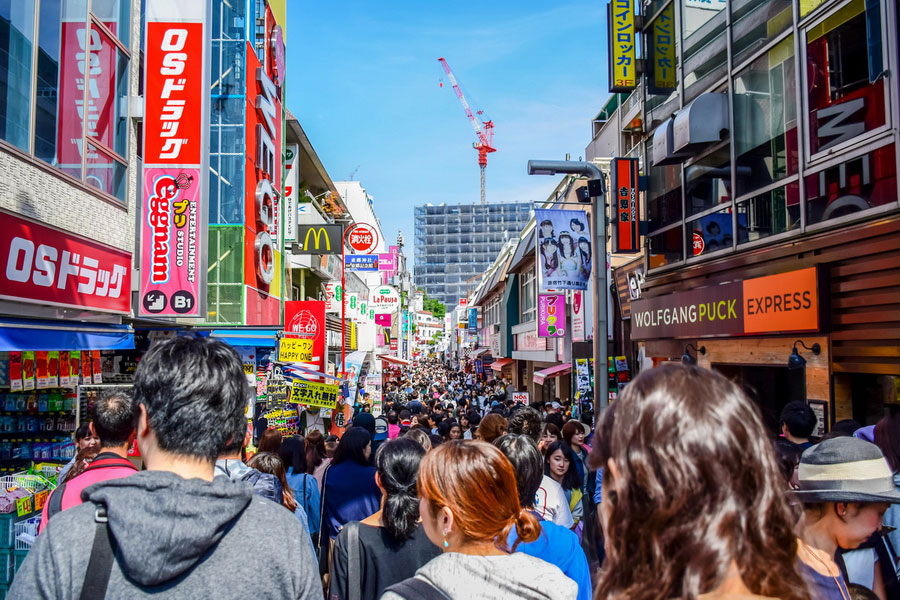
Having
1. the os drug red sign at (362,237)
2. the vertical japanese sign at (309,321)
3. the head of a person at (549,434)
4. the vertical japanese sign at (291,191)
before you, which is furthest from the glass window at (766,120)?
the os drug red sign at (362,237)

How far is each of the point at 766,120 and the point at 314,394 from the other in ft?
33.5

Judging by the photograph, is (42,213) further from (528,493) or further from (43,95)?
(528,493)

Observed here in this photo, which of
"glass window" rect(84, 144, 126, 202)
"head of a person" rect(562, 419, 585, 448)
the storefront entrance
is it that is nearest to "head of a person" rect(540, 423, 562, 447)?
"head of a person" rect(562, 419, 585, 448)

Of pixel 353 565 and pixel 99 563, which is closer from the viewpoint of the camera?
pixel 99 563

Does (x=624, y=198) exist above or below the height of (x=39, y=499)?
above

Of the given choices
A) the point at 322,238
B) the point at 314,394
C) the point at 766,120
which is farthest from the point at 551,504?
the point at 322,238

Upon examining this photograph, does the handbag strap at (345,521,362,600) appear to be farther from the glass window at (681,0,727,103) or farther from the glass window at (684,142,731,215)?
the glass window at (681,0,727,103)

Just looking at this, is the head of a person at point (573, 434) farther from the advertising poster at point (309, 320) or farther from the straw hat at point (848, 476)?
the advertising poster at point (309, 320)

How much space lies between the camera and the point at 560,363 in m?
23.8

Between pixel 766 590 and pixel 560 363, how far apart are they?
22641mm

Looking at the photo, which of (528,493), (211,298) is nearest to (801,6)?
(528,493)

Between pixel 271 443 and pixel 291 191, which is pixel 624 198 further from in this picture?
pixel 291 191

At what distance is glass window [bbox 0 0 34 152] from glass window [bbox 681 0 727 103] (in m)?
10.4

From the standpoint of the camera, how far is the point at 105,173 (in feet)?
36.8
